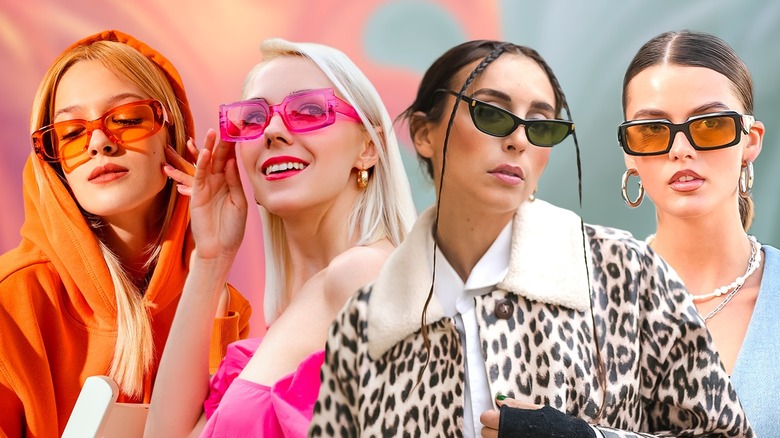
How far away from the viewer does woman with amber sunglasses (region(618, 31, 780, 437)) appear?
1846 mm

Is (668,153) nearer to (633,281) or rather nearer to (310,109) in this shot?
(633,281)

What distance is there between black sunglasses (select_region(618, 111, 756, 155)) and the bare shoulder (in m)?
0.55

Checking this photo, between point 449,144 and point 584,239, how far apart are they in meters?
0.26

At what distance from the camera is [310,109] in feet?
6.18

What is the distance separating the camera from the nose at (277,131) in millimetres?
1889

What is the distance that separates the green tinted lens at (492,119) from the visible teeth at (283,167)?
0.55m

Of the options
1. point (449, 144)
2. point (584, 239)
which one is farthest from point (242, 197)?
point (584, 239)

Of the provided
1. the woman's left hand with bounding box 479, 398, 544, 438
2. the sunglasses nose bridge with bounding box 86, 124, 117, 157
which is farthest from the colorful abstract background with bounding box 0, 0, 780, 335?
the woman's left hand with bounding box 479, 398, 544, 438

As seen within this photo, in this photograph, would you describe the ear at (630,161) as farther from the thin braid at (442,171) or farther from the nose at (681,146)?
the thin braid at (442,171)

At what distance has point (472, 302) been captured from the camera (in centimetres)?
148

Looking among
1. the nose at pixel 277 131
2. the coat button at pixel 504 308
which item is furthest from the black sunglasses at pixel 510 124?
the nose at pixel 277 131

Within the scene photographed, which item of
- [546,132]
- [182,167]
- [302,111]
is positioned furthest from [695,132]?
[182,167]

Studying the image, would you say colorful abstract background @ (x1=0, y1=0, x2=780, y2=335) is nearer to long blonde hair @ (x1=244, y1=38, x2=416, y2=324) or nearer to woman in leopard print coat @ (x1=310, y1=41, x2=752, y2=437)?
long blonde hair @ (x1=244, y1=38, x2=416, y2=324)

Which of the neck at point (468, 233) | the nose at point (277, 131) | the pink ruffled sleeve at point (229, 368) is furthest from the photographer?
the pink ruffled sleeve at point (229, 368)
